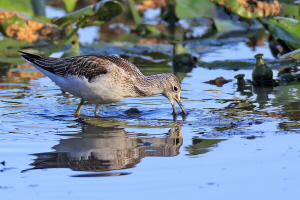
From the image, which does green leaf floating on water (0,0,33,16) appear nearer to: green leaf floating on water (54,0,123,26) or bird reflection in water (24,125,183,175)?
green leaf floating on water (54,0,123,26)

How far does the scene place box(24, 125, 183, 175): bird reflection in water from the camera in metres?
7.17

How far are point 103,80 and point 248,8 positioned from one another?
385cm

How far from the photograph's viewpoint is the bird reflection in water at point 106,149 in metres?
7.17

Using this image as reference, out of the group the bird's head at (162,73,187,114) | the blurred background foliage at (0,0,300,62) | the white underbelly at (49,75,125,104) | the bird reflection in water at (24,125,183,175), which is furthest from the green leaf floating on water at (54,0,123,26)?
the bird reflection in water at (24,125,183,175)

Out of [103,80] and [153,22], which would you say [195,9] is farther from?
[103,80]

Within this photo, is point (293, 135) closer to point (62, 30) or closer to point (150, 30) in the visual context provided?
point (62, 30)

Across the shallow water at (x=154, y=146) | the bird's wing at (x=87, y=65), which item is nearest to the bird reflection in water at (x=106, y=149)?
the shallow water at (x=154, y=146)

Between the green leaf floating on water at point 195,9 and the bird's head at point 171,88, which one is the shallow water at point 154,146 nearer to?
the bird's head at point 171,88

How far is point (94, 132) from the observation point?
347 inches

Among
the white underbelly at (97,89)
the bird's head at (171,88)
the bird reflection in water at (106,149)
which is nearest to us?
the bird reflection in water at (106,149)

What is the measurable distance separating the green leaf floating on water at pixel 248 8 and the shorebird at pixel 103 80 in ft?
8.15

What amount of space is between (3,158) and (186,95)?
4.45 meters

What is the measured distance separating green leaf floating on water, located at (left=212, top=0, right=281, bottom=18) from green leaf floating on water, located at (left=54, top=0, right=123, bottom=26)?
1857 mm

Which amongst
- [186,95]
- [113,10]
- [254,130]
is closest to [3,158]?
[254,130]
